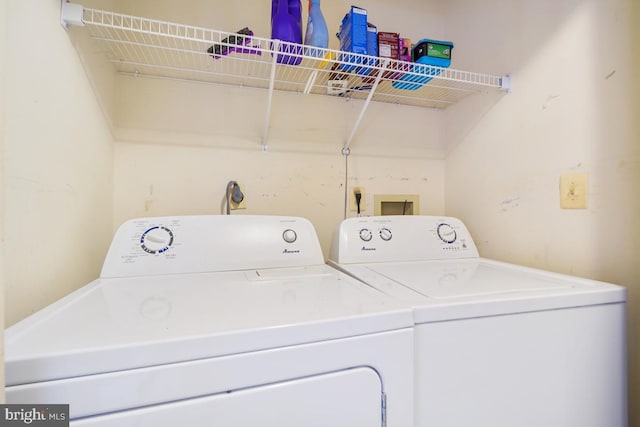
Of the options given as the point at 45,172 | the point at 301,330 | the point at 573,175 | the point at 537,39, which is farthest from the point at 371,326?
the point at 537,39

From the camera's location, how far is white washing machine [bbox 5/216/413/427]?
42 centimetres

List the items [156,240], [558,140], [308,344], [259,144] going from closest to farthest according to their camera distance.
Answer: [308,344] < [156,240] < [558,140] < [259,144]

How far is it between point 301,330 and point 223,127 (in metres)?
1.08

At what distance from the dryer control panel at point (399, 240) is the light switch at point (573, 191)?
0.35 m

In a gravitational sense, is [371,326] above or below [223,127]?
below

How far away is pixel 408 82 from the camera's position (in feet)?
4.10

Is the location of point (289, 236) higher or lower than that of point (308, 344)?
higher

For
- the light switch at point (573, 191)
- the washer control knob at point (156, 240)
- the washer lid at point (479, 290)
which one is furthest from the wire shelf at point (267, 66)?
the washer lid at point (479, 290)

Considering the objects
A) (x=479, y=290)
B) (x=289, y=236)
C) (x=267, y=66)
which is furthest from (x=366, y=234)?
(x=267, y=66)

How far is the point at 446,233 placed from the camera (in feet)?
4.01

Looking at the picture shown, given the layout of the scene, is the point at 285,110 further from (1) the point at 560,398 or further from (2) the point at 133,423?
(1) the point at 560,398

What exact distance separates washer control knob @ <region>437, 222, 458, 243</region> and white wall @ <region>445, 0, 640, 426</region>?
225 millimetres

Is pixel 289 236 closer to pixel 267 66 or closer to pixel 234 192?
pixel 234 192

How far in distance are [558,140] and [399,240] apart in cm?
66
